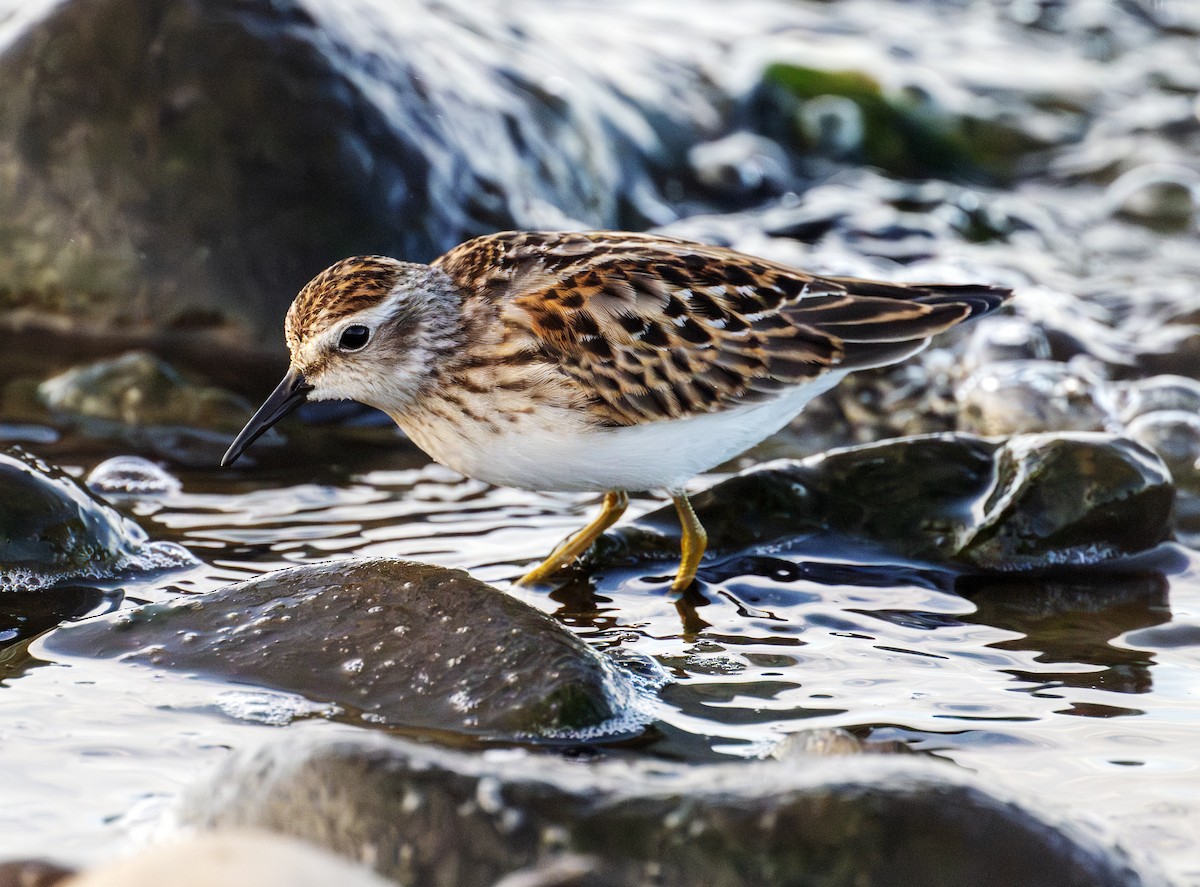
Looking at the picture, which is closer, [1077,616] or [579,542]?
[1077,616]

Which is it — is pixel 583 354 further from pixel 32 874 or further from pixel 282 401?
pixel 32 874

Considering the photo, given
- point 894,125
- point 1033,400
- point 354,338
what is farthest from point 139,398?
point 894,125

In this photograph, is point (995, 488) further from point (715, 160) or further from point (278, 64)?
point (715, 160)

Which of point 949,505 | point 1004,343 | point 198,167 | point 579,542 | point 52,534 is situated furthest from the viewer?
point 1004,343

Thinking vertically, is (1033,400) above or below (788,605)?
below

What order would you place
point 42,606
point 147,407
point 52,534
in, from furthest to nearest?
1. point 147,407
2. point 52,534
3. point 42,606

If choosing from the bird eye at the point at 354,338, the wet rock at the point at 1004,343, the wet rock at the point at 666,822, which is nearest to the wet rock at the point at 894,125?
the wet rock at the point at 1004,343

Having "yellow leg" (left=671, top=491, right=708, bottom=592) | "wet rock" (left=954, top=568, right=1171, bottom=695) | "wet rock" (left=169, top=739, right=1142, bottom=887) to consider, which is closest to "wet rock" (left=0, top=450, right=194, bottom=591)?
"yellow leg" (left=671, top=491, right=708, bottom=592)

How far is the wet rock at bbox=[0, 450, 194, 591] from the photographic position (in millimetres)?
5570

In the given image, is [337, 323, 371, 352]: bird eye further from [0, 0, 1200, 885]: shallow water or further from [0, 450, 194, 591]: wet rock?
[0, 450, 194, 591]: wet rock

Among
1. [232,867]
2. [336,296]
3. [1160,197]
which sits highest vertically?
[232,867]

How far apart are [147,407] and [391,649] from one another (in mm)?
3494

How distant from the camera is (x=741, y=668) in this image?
206 inches

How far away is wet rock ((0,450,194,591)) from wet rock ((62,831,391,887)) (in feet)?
8.94
